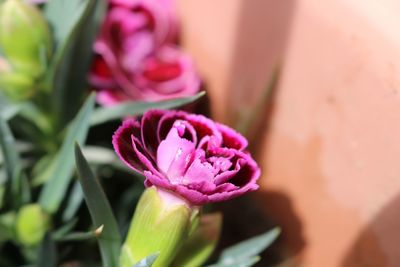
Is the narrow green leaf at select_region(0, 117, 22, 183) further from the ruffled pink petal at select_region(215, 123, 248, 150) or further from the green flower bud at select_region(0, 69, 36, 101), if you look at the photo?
the ruffled pink petal at select_region(215, 123, 248, 150)

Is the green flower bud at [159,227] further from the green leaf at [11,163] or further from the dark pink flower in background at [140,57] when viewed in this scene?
the dark pink flower in background at [140,57]

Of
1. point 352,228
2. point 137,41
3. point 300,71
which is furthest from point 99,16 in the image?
point 352,228

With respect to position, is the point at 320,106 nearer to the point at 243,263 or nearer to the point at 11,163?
the point at 243,263

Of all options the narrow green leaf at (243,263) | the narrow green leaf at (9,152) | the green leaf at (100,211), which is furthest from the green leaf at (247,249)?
the narrow green leaf at (9,152)

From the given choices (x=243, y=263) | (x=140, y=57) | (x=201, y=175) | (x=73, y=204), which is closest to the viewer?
(x=201, y=175)

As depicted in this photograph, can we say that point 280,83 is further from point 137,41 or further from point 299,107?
point 137,41

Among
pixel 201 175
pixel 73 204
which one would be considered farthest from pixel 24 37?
pixel 201 175
